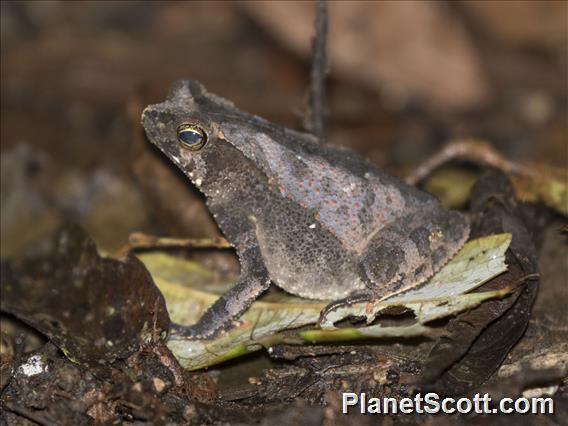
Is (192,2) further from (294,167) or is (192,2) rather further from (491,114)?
(294,167)

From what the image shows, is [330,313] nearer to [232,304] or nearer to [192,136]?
[232,304]

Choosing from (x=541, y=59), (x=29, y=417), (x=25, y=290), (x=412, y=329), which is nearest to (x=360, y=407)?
(x=412, y=329)

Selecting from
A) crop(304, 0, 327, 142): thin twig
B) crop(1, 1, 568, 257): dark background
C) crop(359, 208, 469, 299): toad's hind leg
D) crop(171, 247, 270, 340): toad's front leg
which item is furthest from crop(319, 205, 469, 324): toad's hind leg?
crop(1, 1, 568, 257): dark background

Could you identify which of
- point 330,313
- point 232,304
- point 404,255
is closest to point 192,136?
point 232,304

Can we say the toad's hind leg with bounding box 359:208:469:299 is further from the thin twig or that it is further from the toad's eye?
the toad's eye

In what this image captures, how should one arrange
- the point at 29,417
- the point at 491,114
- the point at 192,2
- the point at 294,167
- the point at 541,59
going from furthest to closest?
the point at 192,2 < the point at 541,59 < the point at 491,114 < the point at 294,167 < the point at 29,417

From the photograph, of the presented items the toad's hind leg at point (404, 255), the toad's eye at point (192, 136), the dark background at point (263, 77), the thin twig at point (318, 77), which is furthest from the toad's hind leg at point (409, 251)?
the dark background at point (263, 77)

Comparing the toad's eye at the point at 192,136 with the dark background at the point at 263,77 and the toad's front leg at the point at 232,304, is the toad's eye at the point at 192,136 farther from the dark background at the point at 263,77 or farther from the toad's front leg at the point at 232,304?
the dark background at the point at 263,77

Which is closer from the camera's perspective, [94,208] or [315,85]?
[315,85]
